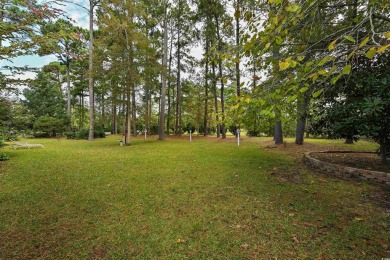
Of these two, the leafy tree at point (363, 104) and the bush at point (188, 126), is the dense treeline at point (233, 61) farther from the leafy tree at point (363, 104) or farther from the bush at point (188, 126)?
the bush at point (188, 126)

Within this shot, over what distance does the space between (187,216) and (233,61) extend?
233 cm

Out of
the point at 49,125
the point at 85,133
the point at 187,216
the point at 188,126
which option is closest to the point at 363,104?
the point at 187,216

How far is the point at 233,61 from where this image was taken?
2477mm

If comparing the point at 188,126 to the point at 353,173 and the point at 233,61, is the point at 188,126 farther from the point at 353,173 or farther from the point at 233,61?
the point at 233,61

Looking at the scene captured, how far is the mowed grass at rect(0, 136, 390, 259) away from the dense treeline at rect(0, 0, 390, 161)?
136cm

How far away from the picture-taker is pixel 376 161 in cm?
524

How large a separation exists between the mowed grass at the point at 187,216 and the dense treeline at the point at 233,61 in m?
1.36

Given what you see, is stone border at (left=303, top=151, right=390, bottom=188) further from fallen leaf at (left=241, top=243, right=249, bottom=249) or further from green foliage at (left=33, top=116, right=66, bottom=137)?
green foliage at (left=33, top=116, right=66, bottom=137)

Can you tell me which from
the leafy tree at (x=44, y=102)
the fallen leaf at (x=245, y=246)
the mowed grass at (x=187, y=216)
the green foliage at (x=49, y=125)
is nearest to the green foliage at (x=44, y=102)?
the leafy tree at (x=44, y=102)

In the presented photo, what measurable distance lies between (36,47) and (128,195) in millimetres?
2598

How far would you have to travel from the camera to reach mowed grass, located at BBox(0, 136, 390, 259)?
2.00m

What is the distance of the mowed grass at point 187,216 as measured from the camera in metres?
2.00

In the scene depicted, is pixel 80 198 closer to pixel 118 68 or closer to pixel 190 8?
pixel 118 68

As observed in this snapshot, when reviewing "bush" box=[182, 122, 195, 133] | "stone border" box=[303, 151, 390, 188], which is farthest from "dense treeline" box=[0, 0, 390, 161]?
"bush" box=[182, 122, 195, 133]
